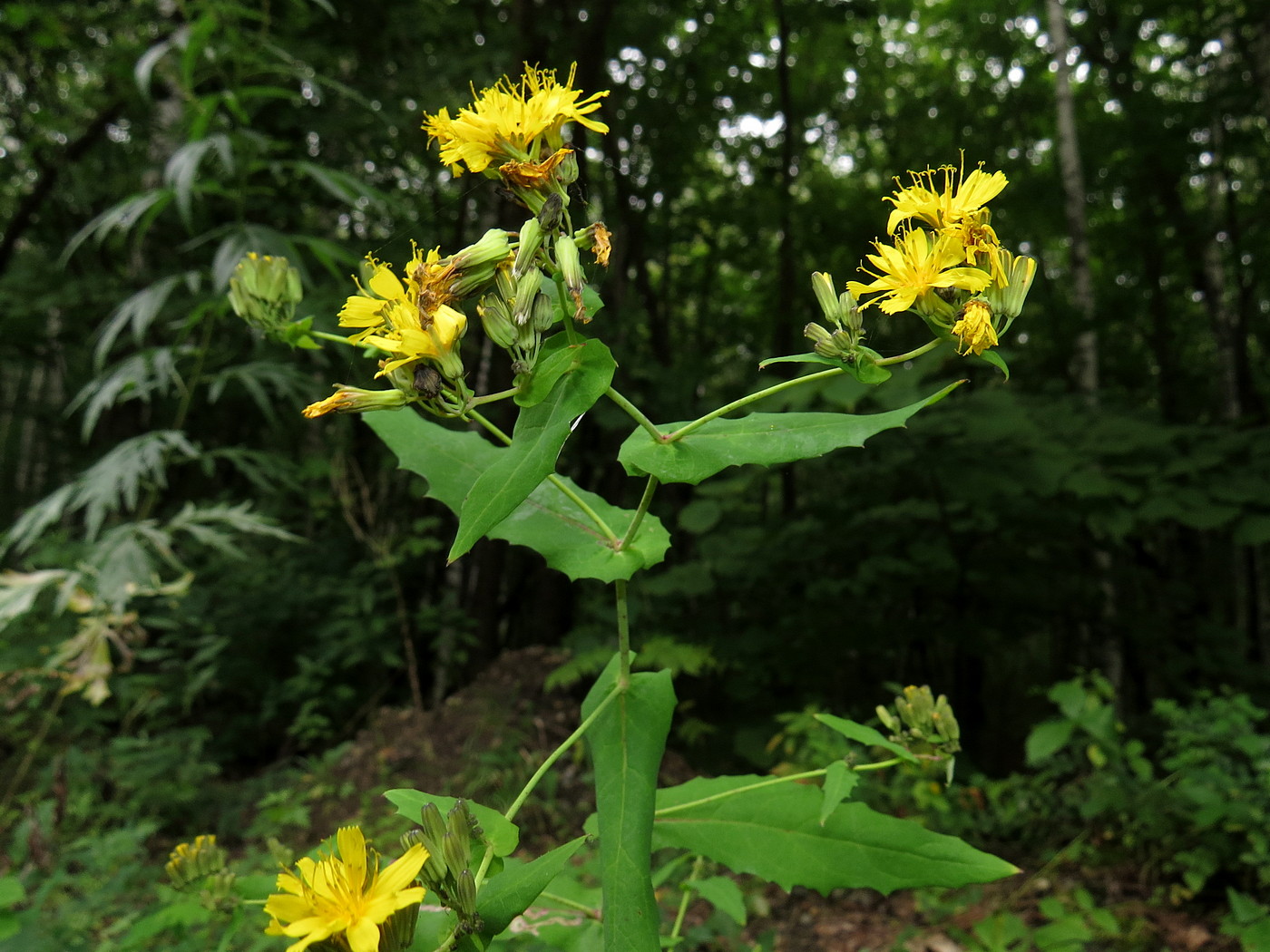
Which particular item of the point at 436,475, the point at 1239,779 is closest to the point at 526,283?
the point at 436,475

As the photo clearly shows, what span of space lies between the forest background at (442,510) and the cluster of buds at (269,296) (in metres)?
0.20

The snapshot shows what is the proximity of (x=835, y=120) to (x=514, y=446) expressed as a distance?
10028 millimetres

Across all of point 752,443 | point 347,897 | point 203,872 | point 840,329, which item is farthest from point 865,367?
point 203,872

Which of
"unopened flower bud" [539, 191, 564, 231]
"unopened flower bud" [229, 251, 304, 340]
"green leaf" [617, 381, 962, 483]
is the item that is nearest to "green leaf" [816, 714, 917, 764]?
"green leaf" [617, 381, 962, 483]

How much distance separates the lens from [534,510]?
111cm

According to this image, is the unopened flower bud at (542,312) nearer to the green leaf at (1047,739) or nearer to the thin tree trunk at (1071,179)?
the green leaf at (1047,739)

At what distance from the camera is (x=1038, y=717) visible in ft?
16.9

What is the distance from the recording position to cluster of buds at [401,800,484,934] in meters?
0.74

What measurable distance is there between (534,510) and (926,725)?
0.71 metres

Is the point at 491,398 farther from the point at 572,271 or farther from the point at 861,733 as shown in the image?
the point at 861,733

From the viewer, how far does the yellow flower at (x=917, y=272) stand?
87 centimetres

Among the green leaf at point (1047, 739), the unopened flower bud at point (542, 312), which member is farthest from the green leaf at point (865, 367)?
the green leaf at point (1047, 739)

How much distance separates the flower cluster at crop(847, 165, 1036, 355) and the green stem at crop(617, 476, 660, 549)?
0.32m

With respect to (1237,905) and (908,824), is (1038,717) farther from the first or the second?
(908,824)
